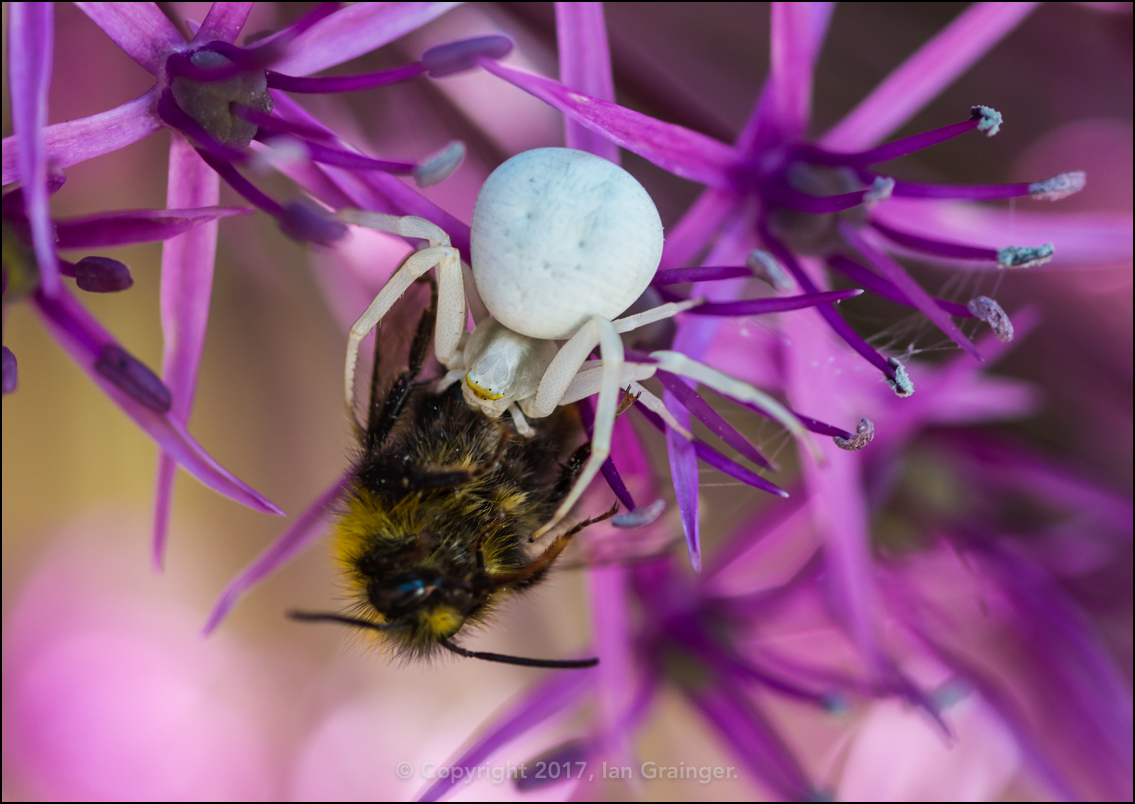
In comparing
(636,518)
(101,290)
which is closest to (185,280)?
(101,290)

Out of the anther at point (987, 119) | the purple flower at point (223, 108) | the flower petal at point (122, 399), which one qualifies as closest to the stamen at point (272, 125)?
the purple flower at point (223, 108)

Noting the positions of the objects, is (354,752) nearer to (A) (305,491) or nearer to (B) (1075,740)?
(A) (305,491)

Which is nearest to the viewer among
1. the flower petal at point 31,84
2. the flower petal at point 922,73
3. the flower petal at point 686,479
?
the flower petal at point 31,84

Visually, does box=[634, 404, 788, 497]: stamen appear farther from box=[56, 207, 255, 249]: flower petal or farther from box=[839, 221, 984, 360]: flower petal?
box=[56, 207, 255, 249]: flower petal

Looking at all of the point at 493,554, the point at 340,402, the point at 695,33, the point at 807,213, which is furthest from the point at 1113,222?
the point at 340,402

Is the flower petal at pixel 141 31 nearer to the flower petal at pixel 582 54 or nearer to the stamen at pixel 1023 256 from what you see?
the flower petal at pixel 582 54

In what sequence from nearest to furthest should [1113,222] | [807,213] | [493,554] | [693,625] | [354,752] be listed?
[493,554] < [807,213] < [1113,222] < [693,625] < [354,752]

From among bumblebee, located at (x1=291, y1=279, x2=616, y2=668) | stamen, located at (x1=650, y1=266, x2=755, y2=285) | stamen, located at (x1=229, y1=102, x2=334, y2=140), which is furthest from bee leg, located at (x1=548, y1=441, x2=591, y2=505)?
stamen, located at (x1=229, y1=102, x2=334, y2=140)

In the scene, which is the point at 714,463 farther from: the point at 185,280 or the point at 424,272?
the point at 185,280
